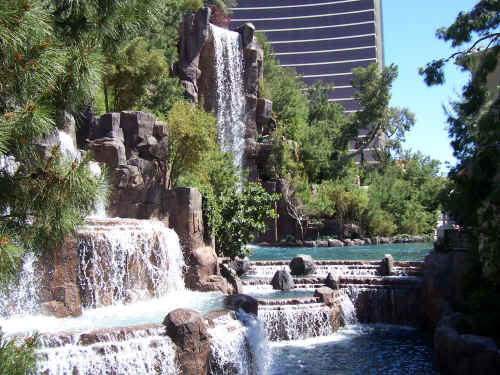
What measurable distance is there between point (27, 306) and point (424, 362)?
7935mm

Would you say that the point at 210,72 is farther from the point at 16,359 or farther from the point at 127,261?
the point at 16,359

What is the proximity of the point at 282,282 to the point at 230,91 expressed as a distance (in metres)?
20.6

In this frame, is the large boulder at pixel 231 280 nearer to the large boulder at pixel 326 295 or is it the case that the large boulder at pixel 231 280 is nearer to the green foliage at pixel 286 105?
the large boulder at pixel 326 295

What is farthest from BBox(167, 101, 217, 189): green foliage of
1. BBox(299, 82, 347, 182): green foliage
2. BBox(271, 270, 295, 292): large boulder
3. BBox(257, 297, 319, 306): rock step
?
BBox(299, 82, 347, 182): green foliage

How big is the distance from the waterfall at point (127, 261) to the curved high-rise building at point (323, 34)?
257 ft

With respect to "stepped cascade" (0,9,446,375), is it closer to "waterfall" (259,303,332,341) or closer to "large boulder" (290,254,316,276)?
"waterfall" (259,303,332,341)

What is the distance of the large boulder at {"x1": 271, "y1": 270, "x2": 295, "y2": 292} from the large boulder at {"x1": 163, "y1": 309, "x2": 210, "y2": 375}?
22.9 feet

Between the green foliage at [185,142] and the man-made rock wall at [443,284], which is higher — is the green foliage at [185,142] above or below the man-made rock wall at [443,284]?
above

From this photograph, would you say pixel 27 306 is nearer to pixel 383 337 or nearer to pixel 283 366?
pixel 283 366

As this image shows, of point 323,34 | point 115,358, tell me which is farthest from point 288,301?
point 323,34

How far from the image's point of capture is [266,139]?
35656mm

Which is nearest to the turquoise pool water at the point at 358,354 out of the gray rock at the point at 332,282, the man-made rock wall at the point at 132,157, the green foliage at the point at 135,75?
the gray rock at the point at 332,282

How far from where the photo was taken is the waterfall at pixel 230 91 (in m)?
33.1

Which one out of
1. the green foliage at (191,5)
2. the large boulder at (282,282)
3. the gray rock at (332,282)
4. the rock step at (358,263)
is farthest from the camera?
the green foliage at (191,5)
